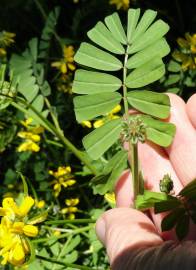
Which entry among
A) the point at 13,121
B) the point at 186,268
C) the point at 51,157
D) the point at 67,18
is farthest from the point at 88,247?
the point at 67,18

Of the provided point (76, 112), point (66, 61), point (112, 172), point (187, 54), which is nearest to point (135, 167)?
point (112, 172)

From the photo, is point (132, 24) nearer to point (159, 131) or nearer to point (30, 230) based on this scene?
point (159, 131)

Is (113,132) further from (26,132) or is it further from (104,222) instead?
(26,132)

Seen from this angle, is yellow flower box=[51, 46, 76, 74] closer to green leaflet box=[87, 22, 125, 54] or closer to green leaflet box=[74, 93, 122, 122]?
green leaflet box=[87, 22, 125, 54]

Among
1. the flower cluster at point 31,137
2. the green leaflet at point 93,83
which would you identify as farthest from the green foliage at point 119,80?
the flower cluster at point 31,137

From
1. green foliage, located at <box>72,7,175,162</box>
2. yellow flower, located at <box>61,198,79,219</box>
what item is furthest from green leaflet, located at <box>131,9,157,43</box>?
yellow flower, located at <box>61,198,79,219</box>

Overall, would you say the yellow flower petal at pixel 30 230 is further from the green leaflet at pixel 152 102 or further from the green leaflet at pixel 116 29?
the green leaflet at pixel 116 29
